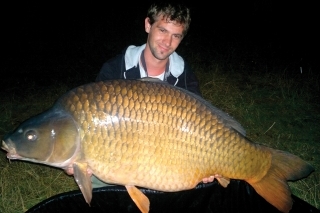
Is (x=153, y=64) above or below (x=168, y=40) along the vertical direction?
below

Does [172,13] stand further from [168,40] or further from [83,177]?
[83,177]

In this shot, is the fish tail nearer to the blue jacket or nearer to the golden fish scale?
the golden fish scale

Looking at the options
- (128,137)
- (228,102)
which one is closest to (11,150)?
(128,137)

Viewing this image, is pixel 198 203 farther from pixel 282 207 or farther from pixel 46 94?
pixel 46 94

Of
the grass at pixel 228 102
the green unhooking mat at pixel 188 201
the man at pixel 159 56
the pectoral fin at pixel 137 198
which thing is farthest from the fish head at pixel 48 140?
the grass at pixel 228 102

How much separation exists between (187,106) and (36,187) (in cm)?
152

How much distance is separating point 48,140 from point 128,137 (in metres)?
0.39

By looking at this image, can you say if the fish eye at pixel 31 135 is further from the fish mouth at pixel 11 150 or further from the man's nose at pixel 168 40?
the man's nose at pixel 168 40

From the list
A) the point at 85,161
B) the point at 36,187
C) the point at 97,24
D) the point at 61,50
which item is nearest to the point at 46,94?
the point at 36,187

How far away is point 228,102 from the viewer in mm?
3805

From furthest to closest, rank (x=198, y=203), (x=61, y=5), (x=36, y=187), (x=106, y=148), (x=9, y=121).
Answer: (x=61, y=5) < (x=9, y=121) < (x=36, y=187) < (x=198, y=203) < (x=106, y=148)

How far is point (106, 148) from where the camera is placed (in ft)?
4.89

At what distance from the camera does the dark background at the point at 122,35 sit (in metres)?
5.35

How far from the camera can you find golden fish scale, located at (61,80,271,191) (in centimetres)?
150
